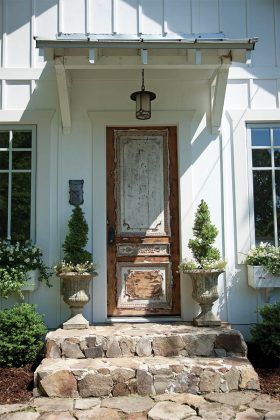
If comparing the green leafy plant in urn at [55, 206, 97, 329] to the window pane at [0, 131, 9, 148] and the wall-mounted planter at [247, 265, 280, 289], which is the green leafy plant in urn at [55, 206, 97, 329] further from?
the wall-mounted planter at [247, 265, 280, 289]

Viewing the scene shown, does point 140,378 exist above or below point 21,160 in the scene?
below

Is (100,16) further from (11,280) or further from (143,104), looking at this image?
(11,280)

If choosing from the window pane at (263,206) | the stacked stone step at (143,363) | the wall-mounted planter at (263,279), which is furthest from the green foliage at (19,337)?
the window pane at (263,206)

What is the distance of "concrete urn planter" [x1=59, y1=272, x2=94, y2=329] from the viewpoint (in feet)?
14.2

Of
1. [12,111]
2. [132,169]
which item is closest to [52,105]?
[12,111]

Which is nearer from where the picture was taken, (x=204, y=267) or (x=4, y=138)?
(x=204, y=267)

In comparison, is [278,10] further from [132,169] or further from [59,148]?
[59,148]

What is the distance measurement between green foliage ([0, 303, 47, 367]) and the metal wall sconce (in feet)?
4.25

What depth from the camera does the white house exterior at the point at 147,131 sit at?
4789mm

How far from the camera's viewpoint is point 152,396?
141 inches

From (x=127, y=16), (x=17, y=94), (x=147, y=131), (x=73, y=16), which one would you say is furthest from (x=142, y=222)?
(x=73, y=16)

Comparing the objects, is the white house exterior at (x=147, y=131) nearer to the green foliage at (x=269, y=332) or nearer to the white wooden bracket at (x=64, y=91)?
the white wooden bracket at (x=64, y=91)

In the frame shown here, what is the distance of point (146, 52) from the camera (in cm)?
400

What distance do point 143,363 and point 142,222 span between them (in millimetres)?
1685
